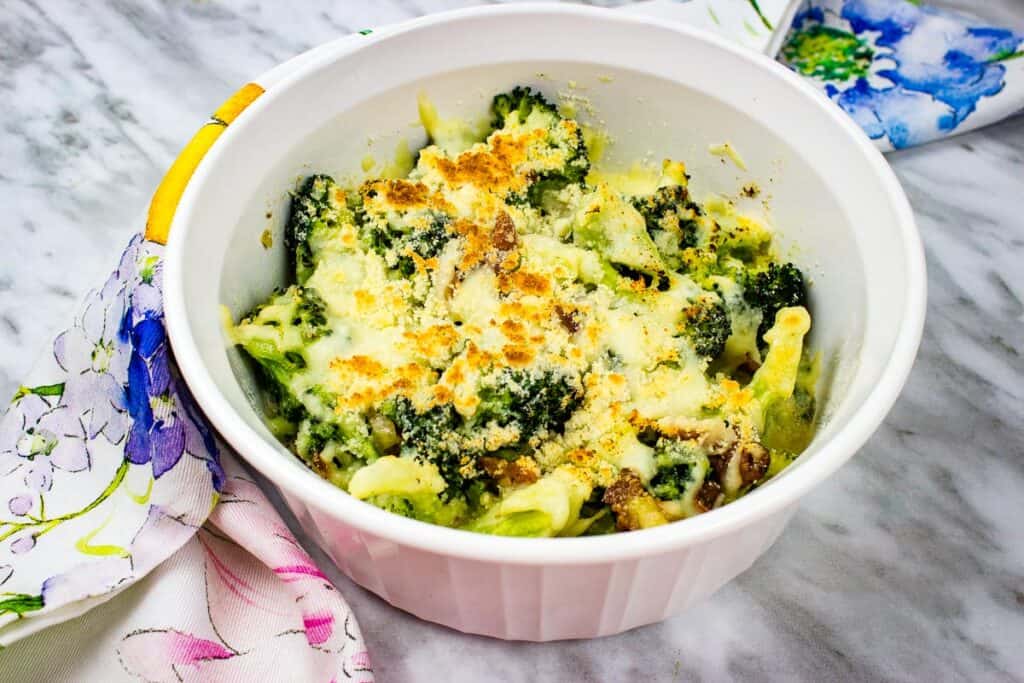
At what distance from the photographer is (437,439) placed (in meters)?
0.98

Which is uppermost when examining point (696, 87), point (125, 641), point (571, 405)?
point (696, 87)

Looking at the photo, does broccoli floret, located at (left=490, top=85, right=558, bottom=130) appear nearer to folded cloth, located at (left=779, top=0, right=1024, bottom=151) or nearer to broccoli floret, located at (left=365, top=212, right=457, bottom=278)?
broccoli floret, located at (left=365, top=212, right=457, bottom=278)

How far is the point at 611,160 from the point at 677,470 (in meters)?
0.58

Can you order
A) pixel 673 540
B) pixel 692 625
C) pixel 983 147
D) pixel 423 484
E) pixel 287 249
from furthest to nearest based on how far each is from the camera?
pixel 983 147 → pixel 287 249 → pixel 692 625 → pixel 423 484 → pixel 673 540

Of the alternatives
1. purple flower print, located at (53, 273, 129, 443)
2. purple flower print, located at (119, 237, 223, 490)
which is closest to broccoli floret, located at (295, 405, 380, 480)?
purple flower print, located at (119, 237, 223, 490)

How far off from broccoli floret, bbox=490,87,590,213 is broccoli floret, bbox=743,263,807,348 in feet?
0.89

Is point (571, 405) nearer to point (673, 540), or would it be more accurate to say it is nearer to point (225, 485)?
point (673, 540)

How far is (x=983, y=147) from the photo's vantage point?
170 cm

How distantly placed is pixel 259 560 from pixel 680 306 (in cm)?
59

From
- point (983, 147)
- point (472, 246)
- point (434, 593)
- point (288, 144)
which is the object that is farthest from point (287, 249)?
point (983, 147)

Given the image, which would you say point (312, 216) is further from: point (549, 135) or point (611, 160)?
point (611, 160)

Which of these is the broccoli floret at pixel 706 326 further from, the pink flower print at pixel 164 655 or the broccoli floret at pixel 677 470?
the pink flower print at pixel 164 655

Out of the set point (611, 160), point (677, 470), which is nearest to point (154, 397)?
point (677, 470)

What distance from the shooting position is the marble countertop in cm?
107
